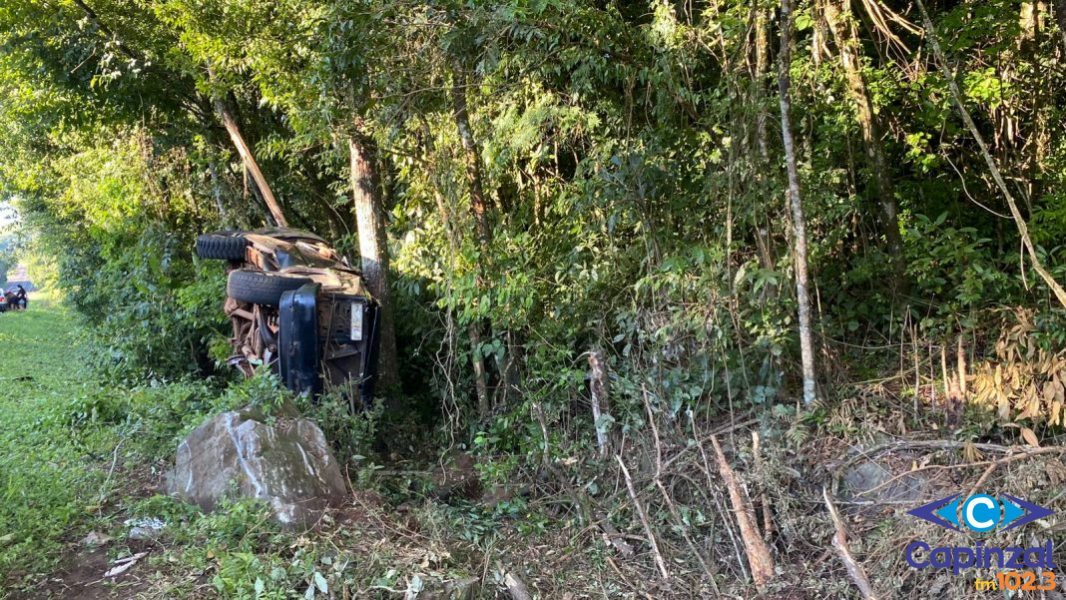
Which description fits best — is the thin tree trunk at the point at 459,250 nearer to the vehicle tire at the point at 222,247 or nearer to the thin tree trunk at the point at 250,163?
the vehicle tire at the point at 222,247

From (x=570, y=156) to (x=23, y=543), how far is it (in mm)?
4685

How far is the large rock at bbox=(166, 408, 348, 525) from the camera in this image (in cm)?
422

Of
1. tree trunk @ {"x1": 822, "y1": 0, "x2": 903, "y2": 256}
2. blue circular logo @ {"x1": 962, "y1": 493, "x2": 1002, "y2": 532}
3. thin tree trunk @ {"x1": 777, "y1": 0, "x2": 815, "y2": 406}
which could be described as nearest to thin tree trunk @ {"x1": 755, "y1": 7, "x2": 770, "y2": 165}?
thin tree trunk @ {"x1": 777, "y1": 0, "x2": 815, "y2": 406}

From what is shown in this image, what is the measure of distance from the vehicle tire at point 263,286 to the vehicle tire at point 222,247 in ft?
2.55

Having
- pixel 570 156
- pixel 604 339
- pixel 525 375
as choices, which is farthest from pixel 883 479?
pixel 570 156

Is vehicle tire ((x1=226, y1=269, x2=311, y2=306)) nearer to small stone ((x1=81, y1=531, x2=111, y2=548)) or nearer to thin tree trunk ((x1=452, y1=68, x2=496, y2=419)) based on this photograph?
thin tree trunk ((x1=452, y1=68, x2=496, y2=419))

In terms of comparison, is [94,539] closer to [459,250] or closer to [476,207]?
[459,250]

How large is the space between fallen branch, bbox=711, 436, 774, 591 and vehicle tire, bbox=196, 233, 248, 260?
523 centimetres

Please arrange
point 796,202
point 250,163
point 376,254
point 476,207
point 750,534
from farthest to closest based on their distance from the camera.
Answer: point 250,163, point 376,254, point 476,207, point 796,202, point 750,534

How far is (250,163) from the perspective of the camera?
28.8ft

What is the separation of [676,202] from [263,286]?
3.60 metres

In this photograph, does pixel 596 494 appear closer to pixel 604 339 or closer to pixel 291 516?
pixel 604 339

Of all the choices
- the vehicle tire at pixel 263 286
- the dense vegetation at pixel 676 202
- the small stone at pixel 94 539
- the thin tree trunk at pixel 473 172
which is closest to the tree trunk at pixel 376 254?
the dense vegetation at pixel 676 202

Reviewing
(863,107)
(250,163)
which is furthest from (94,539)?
(250,163)
